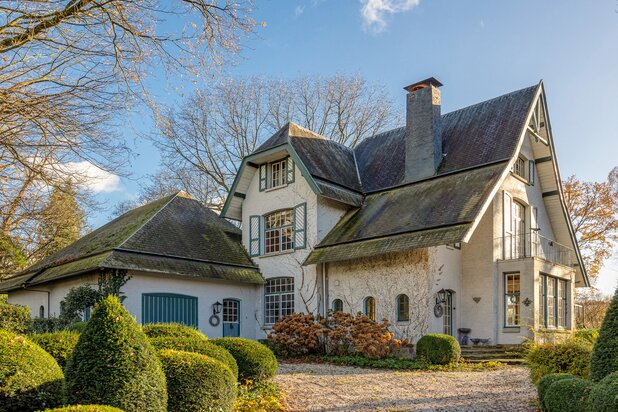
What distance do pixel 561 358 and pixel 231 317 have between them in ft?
42.3

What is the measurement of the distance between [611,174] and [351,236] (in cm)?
2051

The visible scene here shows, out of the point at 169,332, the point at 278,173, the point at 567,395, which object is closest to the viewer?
the point at 567,395

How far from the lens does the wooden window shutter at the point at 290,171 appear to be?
2048 centimetres

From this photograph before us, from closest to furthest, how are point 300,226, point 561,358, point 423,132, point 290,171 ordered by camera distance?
1. point 561,358
2. point 423,132
3. point 300,226
4. point 290,171

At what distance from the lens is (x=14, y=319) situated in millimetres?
14711

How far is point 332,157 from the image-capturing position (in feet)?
71.7

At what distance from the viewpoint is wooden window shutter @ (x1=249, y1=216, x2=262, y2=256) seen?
2147 centimetres

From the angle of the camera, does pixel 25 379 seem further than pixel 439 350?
No

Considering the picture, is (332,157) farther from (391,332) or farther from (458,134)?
(391,332)

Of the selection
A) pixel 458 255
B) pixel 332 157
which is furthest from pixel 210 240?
pixel 458 255

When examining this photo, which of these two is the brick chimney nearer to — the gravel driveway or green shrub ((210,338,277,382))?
the gravel driveway

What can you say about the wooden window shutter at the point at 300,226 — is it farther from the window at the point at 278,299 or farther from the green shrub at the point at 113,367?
the green shrub at the point at 113,367

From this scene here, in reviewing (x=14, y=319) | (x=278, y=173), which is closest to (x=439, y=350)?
(x=278, y=173)

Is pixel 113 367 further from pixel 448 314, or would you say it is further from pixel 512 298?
pixel 512 298
